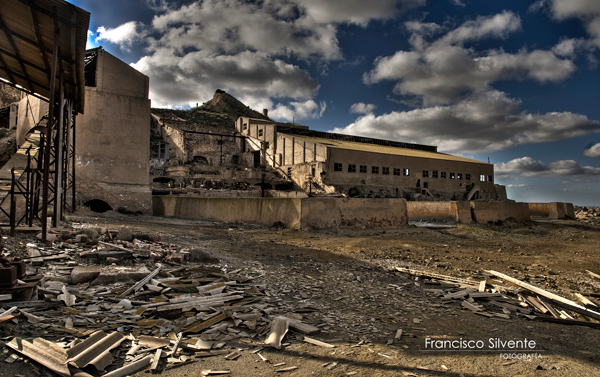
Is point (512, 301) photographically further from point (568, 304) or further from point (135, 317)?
point (135, 317)

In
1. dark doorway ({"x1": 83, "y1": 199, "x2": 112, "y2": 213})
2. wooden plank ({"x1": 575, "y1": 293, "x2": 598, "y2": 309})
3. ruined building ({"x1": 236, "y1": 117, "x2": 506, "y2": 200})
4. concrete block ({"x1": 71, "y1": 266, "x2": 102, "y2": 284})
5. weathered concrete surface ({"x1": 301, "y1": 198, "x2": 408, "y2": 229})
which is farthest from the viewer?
ruined building ({"x1": 236, "y1": 117, "x2": 506, "y2": 200})

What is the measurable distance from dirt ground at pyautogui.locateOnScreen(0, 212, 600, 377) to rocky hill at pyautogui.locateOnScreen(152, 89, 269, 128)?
59270mm

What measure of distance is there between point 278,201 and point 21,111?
59.1 feet

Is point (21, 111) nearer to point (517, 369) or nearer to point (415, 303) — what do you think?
point (415, 303)

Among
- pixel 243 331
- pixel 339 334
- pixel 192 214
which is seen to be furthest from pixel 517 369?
pixel 192 214

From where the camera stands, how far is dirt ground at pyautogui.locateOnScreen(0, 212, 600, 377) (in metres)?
3.55

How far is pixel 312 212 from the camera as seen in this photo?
14.2m

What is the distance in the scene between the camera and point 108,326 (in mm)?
4023

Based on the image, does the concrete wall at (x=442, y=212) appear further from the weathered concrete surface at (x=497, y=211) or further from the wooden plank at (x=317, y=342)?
the wooden plank at (x=317, y=342)

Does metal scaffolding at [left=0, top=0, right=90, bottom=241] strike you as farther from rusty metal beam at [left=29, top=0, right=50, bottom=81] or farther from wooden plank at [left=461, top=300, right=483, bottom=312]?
wooden plank at [left=461, top=300, right=483, bottom=312]

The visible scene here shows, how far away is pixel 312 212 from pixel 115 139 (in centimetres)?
1280

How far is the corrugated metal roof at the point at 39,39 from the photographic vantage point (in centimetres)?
746

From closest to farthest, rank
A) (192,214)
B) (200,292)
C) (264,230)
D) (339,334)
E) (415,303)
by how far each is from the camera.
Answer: (339,334), (200,292), (415,303), (264,230), (192,214)

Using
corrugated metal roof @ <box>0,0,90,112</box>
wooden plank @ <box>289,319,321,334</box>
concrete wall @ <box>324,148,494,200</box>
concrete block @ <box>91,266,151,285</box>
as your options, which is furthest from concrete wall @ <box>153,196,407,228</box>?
concrete wall @ <box>324,148,494,200</box>
